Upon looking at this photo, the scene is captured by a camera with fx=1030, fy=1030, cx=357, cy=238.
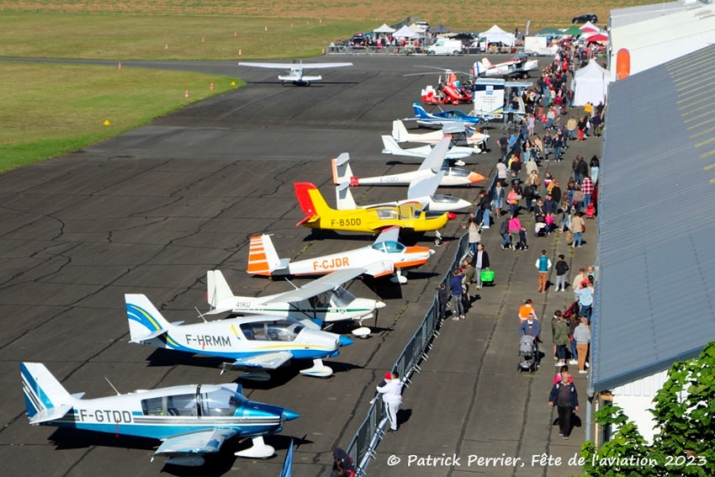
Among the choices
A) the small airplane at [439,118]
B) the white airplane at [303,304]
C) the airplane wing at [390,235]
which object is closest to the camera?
the white airplane at [303,304]

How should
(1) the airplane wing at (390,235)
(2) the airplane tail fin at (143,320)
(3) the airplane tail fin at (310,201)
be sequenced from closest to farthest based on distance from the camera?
(2) the airplane tail fin at (143,320) → (1) the airplane wing at (390,235) → (3) the airplane tail fin at (310,201)

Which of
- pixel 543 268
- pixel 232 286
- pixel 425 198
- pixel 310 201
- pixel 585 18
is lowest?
pixel 232 286

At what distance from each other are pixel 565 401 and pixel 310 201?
16.8 meters

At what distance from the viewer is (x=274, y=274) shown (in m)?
31.5

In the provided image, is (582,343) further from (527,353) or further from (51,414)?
(51,414)

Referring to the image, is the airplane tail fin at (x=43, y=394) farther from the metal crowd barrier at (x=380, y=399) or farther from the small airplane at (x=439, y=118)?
the small airplane at (x=439, y=118)

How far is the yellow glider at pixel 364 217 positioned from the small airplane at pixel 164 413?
1594cm

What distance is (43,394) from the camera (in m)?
20.3

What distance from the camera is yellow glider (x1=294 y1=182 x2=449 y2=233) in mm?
35562

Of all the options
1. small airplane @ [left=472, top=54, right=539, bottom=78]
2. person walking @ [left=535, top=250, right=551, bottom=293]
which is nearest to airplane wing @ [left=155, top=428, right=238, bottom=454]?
person walking @ [left=535, top=250, right=551, bottom=293]

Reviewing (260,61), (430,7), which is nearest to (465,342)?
(260,61)

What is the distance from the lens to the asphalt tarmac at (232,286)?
21062mm

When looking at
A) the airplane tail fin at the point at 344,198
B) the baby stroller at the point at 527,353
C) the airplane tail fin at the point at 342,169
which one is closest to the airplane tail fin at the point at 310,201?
the airplane tail fin at the point at 344,198

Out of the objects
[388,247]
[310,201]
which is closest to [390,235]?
[388,247]
